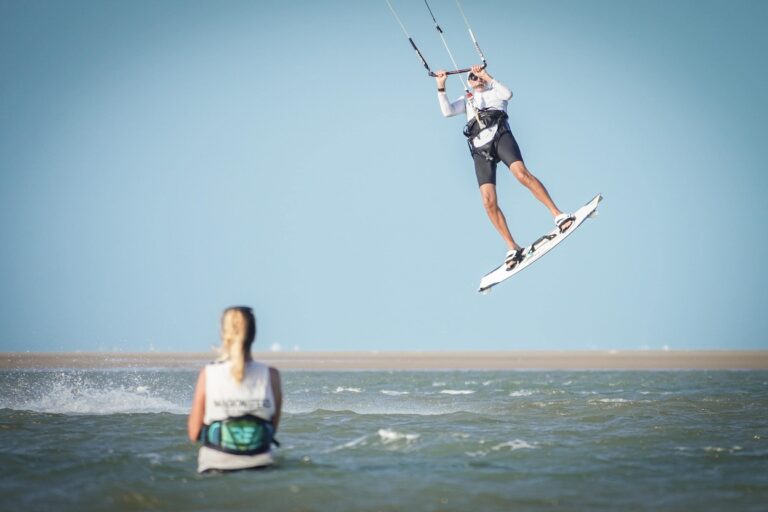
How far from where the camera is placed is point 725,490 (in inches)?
304

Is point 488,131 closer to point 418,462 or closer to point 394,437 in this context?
point 394,437

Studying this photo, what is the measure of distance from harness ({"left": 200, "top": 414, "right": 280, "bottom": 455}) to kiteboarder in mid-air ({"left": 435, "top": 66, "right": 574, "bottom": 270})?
21.3 ft

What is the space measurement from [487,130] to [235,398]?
677cm

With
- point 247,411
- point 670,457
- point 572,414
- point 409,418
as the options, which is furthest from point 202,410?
point 572,414

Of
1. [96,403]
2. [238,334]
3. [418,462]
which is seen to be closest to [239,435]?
[238,334]

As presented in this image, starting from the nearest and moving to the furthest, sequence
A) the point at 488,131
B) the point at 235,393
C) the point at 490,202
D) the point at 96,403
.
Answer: the point at 235,393 < the point at 488,131 < the point at 490,202 < the point at 96,403

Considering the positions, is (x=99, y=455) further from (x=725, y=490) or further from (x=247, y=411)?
(x=725, y=490)

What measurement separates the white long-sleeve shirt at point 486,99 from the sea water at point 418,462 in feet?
16.0

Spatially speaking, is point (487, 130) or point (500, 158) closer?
point (487, 130)

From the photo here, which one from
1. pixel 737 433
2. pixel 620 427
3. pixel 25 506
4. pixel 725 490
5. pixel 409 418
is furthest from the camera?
pixel 409 418

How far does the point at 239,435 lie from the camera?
7.48 metres

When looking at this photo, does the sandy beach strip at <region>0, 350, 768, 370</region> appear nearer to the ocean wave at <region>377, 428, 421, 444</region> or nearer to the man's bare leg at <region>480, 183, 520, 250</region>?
the man's bare leg at <region>480, 183, 520, 250</region>

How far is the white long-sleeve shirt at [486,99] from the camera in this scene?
12.4 metres

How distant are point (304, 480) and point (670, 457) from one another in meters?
4.56
